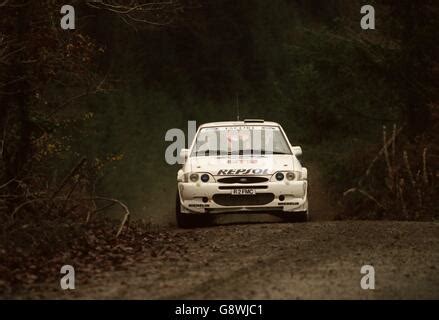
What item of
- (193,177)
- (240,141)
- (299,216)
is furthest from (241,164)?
(299,216)

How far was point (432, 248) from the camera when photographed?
12.8m

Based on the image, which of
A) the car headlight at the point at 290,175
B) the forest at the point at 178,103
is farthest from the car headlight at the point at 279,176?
the forest at the point at 178,103

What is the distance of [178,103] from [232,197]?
31.7m

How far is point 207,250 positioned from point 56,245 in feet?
6.26

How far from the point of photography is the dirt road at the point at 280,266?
9.34 meters

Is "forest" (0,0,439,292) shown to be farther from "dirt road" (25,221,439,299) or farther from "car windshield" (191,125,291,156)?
"car windshield" (191,125,291,156)

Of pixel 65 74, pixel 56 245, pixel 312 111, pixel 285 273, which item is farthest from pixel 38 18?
pixel 312 111

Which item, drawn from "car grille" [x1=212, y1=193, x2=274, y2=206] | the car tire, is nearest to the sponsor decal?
"car grille" [x1=212, y1=193, x2=274, y2=206]

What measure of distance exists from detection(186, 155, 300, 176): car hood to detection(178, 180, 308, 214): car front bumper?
0.21m

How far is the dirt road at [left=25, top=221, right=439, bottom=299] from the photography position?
9336 millimetres

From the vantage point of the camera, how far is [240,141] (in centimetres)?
1694

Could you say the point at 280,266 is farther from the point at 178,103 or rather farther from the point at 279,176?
the point at 178,103

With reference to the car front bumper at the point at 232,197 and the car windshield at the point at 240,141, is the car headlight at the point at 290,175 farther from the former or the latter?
the car windshield at the point at 240,141

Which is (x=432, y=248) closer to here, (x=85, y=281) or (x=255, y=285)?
(x=255, y=285)
